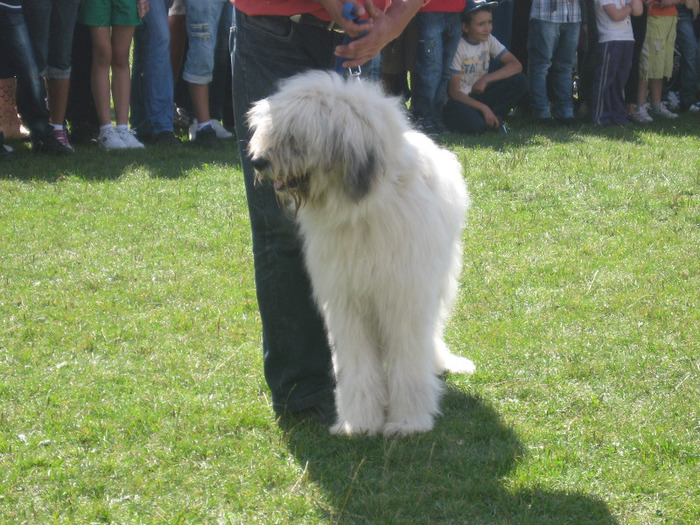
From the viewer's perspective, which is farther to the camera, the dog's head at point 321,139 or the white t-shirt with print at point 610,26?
the white t-shirt with print at point 610,26

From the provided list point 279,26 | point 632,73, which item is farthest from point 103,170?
point 632,73

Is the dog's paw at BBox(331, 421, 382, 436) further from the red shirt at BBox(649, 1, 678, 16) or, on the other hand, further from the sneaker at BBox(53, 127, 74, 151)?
the red shirt at BBox(649, 1, 678, 16)

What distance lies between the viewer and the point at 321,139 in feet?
10.0

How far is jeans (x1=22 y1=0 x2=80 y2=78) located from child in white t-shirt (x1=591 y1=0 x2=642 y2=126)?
5.97 meters

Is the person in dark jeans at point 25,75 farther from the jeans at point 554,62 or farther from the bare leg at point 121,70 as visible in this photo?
the jeans at point 554,62

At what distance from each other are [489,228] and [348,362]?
2.94m

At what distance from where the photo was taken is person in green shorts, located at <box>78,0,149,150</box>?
25.3 feet

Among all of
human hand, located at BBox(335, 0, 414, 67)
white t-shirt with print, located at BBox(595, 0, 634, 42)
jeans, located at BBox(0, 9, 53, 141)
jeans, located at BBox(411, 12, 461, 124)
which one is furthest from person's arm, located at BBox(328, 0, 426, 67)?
white t-shirt with print, located at BBox(595, 0, 634, 42)

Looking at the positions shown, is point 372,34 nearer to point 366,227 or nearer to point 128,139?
point 366,227

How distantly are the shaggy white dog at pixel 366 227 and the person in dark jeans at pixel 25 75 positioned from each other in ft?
16.4

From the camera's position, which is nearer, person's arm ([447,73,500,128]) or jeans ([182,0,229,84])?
jeans ([182,0,229,84])

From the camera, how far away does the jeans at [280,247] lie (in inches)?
132

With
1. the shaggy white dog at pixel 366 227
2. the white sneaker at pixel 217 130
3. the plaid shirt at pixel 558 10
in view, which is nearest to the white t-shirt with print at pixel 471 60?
the plaid shirt at pixel 558 10

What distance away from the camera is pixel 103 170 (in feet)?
24.2
